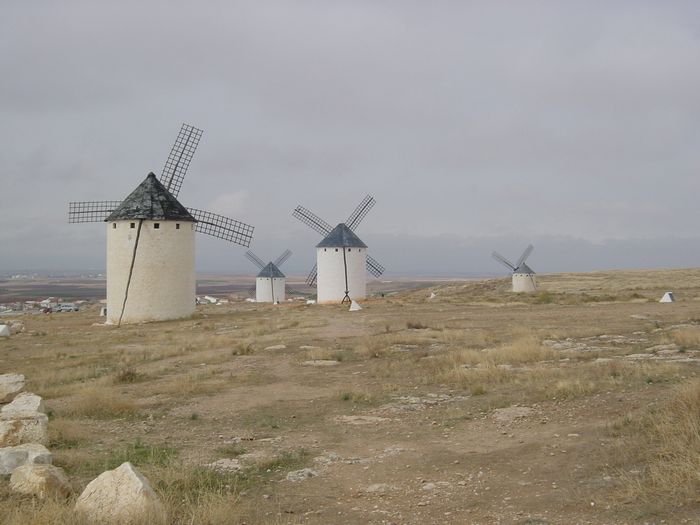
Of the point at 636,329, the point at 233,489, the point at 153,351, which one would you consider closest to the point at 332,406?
the point at 233,489

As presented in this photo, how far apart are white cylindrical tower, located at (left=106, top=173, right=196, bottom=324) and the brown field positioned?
10869 mm

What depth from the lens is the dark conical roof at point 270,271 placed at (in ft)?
208

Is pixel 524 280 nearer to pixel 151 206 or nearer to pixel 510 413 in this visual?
pixel 151 206

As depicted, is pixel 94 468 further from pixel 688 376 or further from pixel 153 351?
pixel 153 351

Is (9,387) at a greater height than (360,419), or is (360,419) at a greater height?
(9,387)

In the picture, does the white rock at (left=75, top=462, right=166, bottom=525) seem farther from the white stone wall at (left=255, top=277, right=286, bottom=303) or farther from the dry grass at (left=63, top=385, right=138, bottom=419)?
the white stone wall at (left=255, top=277, right=286, bottom=303)

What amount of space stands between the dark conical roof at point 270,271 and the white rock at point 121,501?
191ft

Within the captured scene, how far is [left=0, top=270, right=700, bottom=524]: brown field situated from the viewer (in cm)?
564

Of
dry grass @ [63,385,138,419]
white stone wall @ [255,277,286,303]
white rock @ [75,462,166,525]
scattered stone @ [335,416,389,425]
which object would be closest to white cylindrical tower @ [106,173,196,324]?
dry grass @ [63,385,138,419]

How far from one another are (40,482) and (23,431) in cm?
248

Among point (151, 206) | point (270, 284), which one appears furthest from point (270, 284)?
point (151, 206)

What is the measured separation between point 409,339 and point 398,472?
11.2m

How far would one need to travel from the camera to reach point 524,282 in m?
53.9

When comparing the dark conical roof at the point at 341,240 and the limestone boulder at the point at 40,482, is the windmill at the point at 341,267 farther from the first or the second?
the limestone boulder at the point at 40,482
